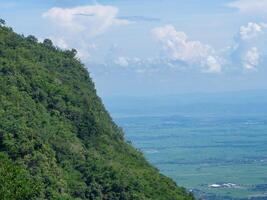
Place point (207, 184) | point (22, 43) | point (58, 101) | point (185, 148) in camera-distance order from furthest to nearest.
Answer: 1. point (185, 148)
2. point (207, 184)
3. point (22, 43)
4. point (58, 101)

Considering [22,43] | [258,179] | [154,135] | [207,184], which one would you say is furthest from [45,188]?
[154,135]

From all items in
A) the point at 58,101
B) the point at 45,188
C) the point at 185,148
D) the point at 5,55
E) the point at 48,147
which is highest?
the point at 185,148

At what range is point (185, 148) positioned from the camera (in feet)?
552

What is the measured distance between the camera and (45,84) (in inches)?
1922

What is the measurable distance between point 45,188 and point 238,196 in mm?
74274

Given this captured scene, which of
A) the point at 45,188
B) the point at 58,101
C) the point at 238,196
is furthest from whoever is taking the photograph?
the point at 238,196

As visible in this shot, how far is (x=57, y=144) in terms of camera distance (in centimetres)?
4191

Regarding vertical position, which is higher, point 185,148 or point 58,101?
point 185,148

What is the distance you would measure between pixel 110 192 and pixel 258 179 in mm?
88040

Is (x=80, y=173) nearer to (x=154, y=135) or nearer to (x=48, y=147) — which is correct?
(x=48, y=147)

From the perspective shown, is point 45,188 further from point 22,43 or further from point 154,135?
point 154,135

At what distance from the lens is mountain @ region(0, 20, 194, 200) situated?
121 ft

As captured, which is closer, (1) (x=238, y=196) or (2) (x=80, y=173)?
(2) (x=80, y=173)

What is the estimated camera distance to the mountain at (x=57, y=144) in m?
36.8
